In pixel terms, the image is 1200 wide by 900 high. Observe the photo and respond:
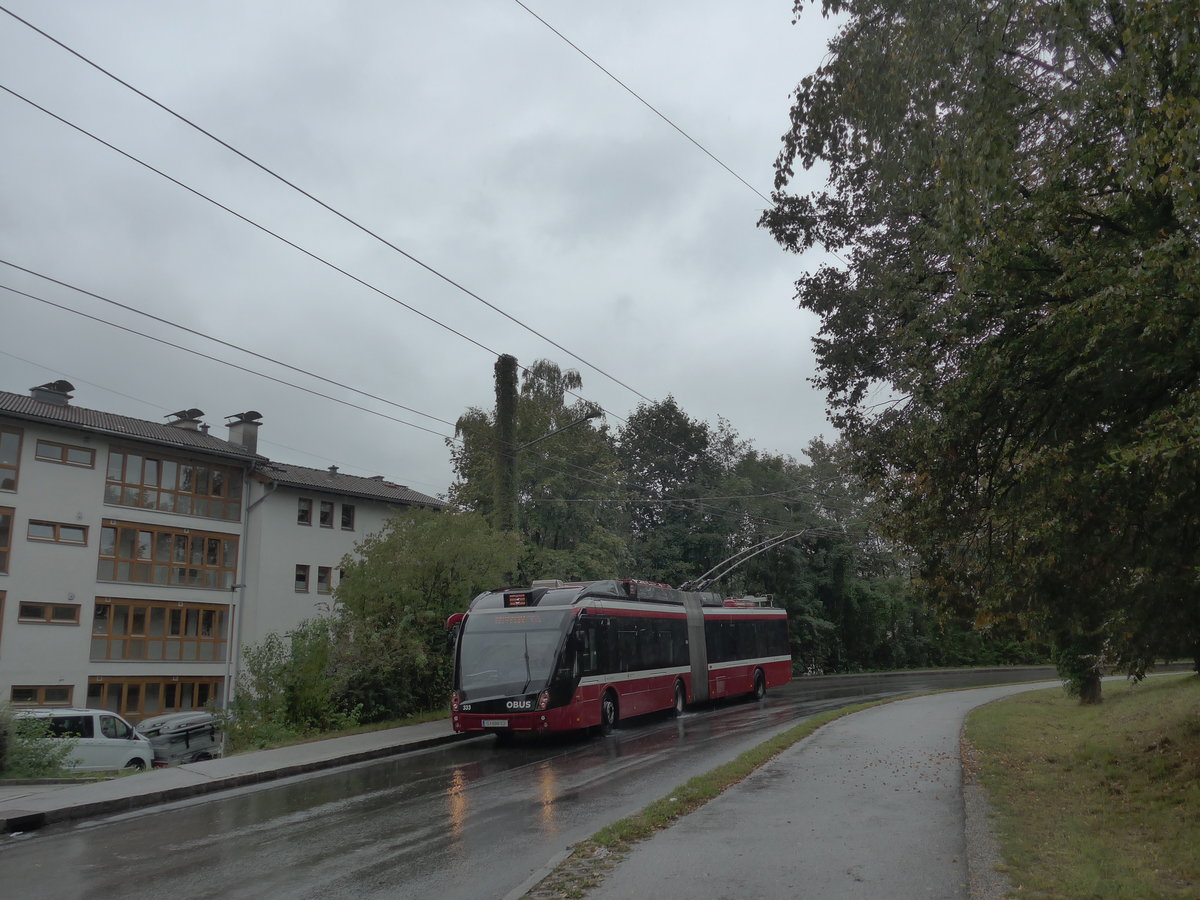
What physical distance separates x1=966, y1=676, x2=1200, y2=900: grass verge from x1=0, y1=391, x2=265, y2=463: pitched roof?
1121 inches

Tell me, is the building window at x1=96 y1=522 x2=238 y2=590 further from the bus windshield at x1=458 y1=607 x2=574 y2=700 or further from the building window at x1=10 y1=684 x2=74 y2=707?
the bus windshield at x1=458 y1=607 x2=574 y2=700

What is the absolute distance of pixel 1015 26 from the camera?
821cm

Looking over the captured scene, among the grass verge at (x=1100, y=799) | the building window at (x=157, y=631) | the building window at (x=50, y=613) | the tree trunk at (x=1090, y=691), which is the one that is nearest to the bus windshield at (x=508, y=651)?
the grass verge at (x=1100, y=799)

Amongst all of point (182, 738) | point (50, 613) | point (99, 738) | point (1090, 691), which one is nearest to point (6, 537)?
point (50, 613)

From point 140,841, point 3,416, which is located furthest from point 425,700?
point 3,416

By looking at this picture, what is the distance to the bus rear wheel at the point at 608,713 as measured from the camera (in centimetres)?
1897

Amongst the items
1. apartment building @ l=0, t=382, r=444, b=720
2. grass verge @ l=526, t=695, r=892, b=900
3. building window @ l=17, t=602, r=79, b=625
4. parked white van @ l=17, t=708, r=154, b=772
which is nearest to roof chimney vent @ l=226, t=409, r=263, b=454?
apartment building @ l=0, t=382, r=444, b=720

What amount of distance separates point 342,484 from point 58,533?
40.1 feet

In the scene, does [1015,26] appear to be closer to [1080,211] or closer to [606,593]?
[1080,211]

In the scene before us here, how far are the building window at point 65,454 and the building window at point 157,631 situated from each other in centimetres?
465

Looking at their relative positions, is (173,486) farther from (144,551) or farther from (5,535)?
(5,535)

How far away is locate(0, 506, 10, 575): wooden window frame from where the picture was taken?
30062 millimetres

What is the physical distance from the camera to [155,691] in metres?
33.8

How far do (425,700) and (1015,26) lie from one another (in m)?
18.8
